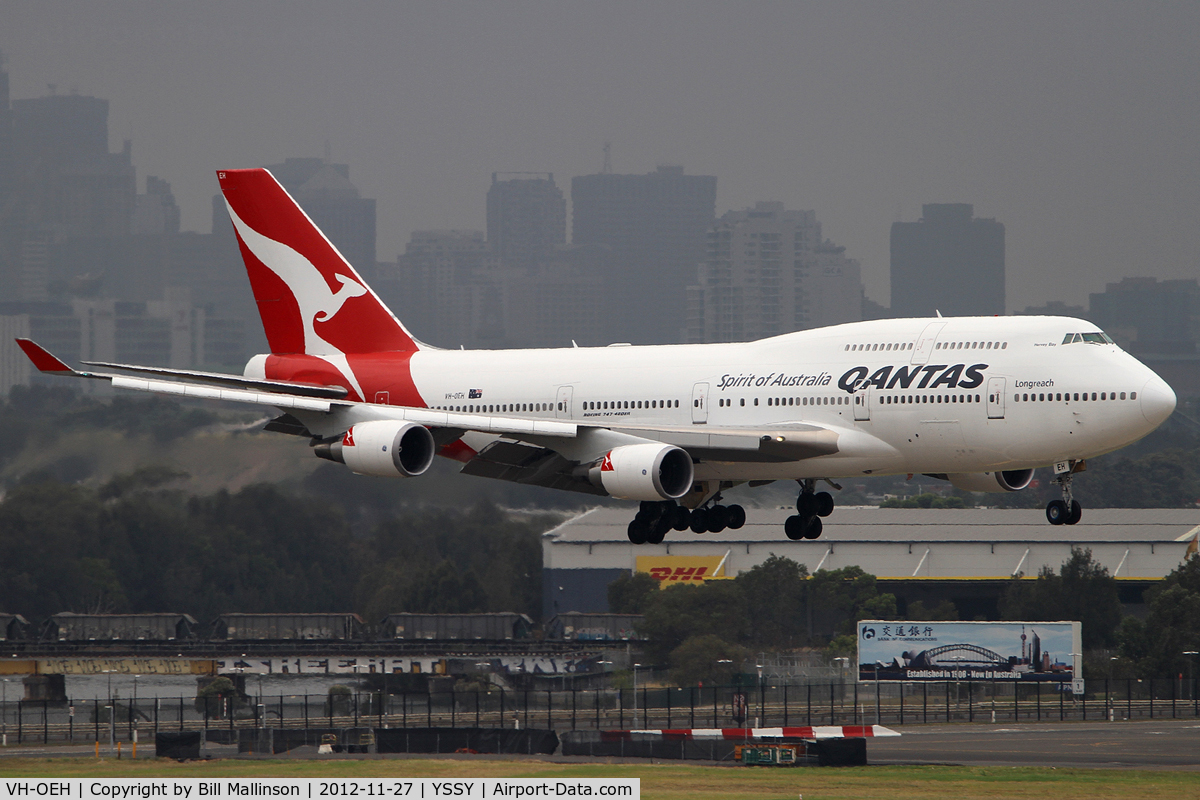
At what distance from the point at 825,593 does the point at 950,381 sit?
74303 millimetres

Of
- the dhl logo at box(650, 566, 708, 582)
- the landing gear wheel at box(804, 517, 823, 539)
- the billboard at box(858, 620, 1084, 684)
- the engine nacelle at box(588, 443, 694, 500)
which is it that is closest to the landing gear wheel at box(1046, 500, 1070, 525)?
the landing gear wheel at box(804, 517, 823, 539)

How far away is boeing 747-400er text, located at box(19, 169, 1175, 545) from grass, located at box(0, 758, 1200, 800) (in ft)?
27.1

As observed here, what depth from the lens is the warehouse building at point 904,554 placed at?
125438mm

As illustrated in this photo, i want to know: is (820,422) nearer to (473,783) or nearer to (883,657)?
(473,783)

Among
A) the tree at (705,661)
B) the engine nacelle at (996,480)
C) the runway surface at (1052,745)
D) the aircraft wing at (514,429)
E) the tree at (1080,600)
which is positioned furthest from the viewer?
the tree at (1080,600)

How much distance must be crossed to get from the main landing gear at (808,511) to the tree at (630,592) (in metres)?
69.5

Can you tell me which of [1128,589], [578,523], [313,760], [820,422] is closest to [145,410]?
[578,523]

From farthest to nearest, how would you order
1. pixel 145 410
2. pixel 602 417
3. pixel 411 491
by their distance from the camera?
pixel 145 410 < pixel 411 491 < pixel 602 417

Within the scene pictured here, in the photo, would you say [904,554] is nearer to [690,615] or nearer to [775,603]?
[775,603]

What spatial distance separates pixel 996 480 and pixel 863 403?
6.10 m

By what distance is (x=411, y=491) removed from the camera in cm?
10694

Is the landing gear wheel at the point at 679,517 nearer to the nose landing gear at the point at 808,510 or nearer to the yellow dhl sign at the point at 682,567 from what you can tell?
the nose landing gear at the point at 808,510

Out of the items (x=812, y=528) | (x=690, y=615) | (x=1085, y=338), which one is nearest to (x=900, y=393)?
(x=1085, y=338)
